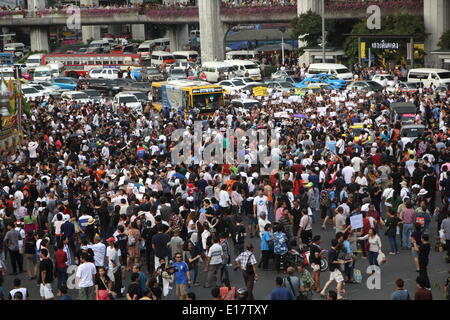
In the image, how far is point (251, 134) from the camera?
98.9ft

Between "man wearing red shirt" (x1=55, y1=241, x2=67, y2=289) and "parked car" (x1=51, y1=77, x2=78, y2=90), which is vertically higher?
"parked car" (x1=51, y1=77, x2=78, y2=90)

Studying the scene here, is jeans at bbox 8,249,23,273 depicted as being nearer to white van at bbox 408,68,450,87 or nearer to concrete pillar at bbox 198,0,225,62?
white van at bbox 408,68,450,87

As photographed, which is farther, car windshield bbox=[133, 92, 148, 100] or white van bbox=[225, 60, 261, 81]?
white van bbox=[225, 60, 261, 81]

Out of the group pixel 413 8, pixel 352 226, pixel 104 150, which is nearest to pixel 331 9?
pixel 413 8

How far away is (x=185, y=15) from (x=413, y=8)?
73.0ft

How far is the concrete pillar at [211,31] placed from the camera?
68.6 meters

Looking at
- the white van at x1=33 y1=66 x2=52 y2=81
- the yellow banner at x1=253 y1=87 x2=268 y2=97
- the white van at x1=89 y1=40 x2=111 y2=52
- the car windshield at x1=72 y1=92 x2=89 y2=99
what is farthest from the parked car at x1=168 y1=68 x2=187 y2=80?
the white van at x1=89 y1=40 x2=111 y2=52

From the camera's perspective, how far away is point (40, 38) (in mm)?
84375

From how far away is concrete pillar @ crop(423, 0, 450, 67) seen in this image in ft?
181

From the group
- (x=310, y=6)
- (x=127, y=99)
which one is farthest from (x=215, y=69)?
(x=127, y=99)

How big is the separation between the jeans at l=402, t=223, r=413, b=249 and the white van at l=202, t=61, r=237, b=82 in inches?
1510

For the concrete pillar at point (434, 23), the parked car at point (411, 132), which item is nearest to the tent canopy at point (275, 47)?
the concrete pillar at point (434, 23)

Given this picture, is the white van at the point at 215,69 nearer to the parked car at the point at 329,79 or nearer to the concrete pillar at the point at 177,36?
the parked car at the point at 329,79

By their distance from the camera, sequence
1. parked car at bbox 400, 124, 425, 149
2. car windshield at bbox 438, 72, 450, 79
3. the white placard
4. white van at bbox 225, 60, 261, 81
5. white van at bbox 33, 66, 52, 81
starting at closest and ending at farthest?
the white placard
parked car at bbox 400, 124, 425, 149
car windshield at bbox 438, 72, 450, 79
white van at bbox 225, 60, 261, 81
white van at bbox 33, 66, 52, 81
